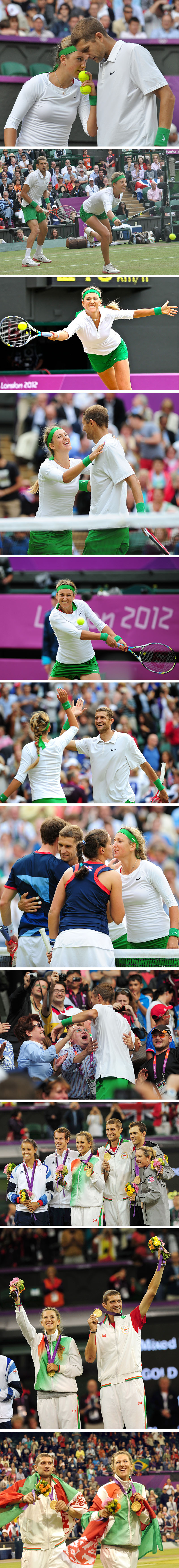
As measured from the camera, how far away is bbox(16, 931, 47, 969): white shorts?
6.72 metres

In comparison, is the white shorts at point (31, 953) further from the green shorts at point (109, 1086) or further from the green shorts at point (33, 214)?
the green shorts at point (33, 214)

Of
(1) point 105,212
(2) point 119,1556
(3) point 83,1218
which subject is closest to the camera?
(2) point 119,1556

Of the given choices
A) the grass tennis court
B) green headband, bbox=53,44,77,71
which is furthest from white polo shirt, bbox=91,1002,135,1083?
green headband, bbox=53,44,77,71

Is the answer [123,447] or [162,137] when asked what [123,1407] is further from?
[162,137]

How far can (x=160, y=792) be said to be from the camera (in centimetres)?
696

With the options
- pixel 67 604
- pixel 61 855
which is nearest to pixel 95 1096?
pixel 61 855

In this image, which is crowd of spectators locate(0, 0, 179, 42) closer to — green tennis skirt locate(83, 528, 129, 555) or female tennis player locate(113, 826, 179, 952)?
green tennis skirt locate(83, 528, 129, 555)

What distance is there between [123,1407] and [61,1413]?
10.3 inches

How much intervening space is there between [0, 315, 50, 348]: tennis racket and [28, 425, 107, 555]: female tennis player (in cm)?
47

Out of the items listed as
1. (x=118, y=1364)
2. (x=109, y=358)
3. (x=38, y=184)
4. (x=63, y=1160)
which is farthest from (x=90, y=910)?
(x=38, y=184)

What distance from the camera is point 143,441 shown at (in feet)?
24.2

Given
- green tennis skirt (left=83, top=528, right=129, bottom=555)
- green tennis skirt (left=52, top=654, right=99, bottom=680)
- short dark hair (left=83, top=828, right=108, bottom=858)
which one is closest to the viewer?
short dark hair (left=83, top=828, right=108, bottom=858)

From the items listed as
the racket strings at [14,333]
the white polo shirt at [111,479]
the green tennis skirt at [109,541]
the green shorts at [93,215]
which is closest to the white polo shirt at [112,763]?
the green tennis skirt at [109,541]

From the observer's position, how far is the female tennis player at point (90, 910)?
6.62 meters
